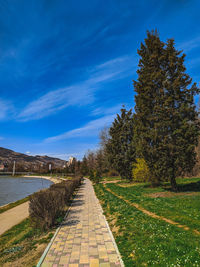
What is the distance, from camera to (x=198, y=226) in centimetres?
596

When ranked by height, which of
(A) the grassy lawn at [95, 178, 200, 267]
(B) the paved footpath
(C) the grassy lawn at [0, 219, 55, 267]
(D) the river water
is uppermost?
(A) the grassy lawn at [95, 178, 200, 267]

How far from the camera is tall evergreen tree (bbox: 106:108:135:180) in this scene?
26.1 meters

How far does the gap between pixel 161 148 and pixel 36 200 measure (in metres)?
10.4

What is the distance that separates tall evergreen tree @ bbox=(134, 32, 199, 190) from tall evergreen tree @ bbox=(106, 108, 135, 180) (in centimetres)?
1056

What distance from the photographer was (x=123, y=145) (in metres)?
27.2

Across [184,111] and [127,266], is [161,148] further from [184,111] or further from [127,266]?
[127,266]

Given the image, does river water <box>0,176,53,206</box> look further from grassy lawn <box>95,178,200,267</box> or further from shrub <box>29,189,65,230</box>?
grassy lawn <box>95,178,200,267</box>

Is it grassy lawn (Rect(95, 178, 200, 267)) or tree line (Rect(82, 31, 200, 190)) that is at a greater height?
tree line (Rect(82, 31, 200, 190))

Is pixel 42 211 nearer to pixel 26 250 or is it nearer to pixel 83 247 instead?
pixel 26 250

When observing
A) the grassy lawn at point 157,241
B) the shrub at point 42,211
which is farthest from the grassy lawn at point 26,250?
the grassy lawn at point 157,241

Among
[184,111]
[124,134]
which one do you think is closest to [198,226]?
[184,111]

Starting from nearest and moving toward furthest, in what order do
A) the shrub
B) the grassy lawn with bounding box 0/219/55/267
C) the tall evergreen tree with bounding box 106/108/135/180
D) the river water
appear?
the grassy lawn with bounding box 0/219/55/267, the shrub, the river water, the tall evergreen tree with bounding box 106/108/135/180

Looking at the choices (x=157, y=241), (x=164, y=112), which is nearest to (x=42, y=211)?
(x=157, y=241)

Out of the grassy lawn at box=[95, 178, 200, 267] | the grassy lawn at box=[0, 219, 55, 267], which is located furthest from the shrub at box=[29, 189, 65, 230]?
the grassy lawn at box=[95, 178, 200, 267]
